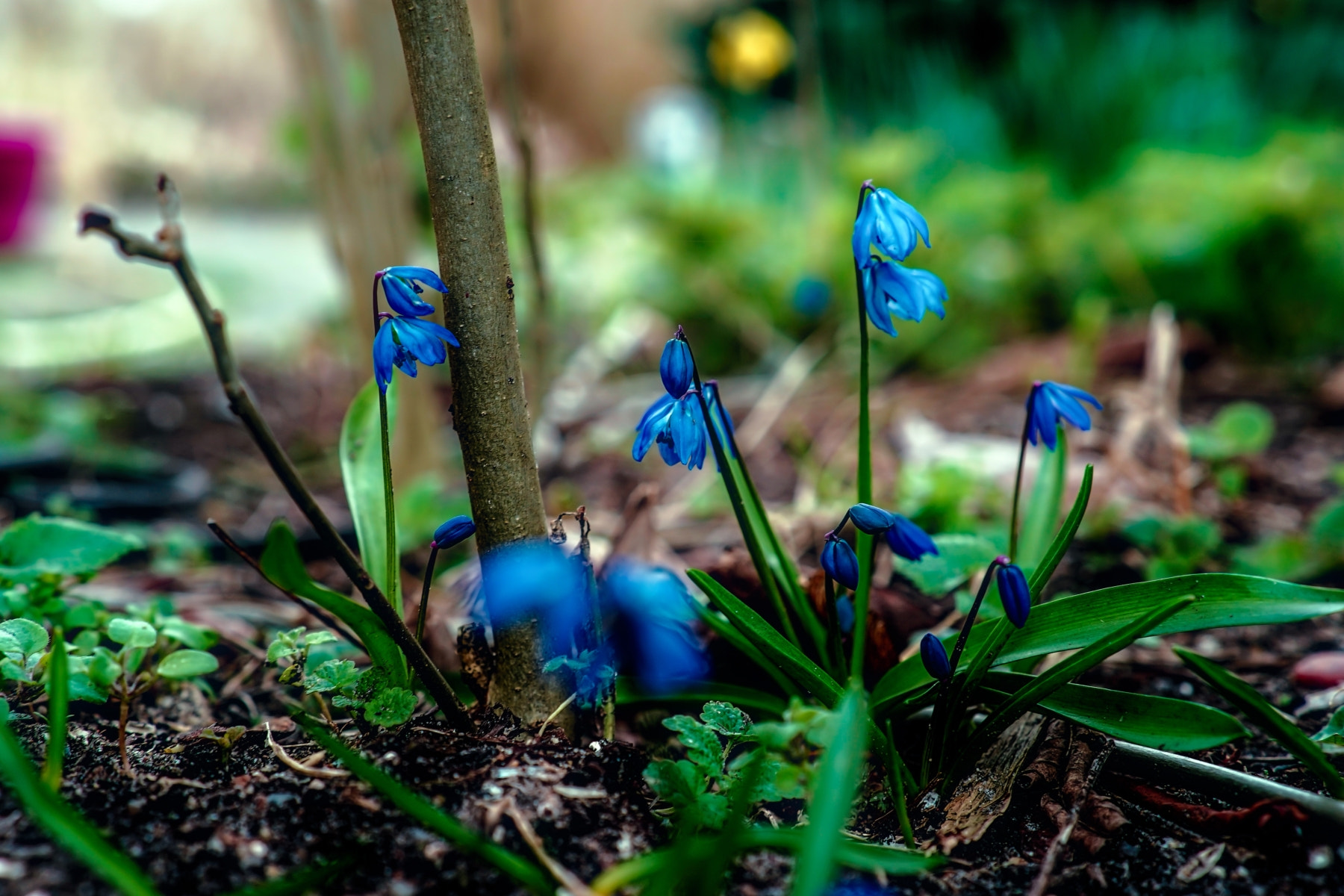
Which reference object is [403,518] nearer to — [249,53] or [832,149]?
[832,149]

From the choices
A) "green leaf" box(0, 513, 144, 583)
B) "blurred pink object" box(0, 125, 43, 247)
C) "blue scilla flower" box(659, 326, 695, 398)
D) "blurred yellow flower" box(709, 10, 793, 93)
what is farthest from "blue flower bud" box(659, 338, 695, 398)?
"blurred pink object" box(0, 125, 43, 247)

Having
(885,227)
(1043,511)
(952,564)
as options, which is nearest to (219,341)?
(885,227)

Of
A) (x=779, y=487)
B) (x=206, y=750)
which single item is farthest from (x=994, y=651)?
(x=779, y=487)

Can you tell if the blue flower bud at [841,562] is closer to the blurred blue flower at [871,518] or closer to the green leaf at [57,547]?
the blurred blue flower at [871,518]

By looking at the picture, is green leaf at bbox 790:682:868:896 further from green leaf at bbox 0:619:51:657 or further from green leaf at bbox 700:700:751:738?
green leaf at bbox 0:619:51:657

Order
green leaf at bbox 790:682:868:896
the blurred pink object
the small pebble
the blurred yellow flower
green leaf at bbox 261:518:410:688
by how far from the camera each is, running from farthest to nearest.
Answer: the blurred yellow flower
the blurred pink object
the small pebble
green leaf at bbox 261:518:410:688
green leaf at bbox 790:682:868:896

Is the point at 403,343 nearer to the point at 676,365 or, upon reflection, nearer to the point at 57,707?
the point at 676,365

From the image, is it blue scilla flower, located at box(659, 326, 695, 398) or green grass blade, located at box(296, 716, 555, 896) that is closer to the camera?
green grass blade, located at box(296, 716, 555, 896)
